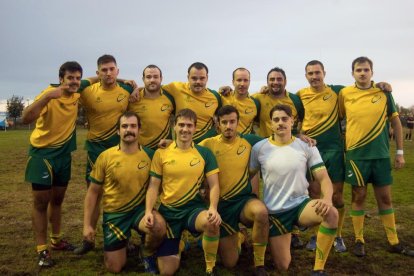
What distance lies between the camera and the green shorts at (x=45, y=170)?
16.3ft

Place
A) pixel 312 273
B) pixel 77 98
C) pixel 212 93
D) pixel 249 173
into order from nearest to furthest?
1. pixel 312 273
2. pixel 249 173
3. pixel 77 98
4. pixel 212 93

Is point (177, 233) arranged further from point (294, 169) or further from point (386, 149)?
point (386, 149)

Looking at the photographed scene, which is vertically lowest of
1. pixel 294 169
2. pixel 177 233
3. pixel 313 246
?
pixel 313 246

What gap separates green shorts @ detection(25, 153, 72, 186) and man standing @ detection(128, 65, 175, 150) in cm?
117

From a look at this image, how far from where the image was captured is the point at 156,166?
15.3ft

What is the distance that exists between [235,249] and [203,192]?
85cm

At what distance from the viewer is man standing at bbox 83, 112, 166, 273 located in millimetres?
4641

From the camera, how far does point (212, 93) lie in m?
5.89

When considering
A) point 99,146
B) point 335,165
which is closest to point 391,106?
Result: point 335,165

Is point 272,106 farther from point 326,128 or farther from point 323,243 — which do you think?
point 323,243

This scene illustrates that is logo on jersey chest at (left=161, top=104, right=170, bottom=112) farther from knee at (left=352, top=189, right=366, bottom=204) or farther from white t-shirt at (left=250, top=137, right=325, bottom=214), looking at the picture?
knee at (left=352, top=189, right=366, bottom=204)

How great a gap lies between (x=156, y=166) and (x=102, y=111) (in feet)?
4.67

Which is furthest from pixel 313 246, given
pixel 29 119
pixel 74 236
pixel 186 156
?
pixel 29 119

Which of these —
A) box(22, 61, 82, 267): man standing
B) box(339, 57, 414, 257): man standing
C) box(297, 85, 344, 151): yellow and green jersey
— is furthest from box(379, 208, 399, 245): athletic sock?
box(22, 61, 82, 267): man standing
